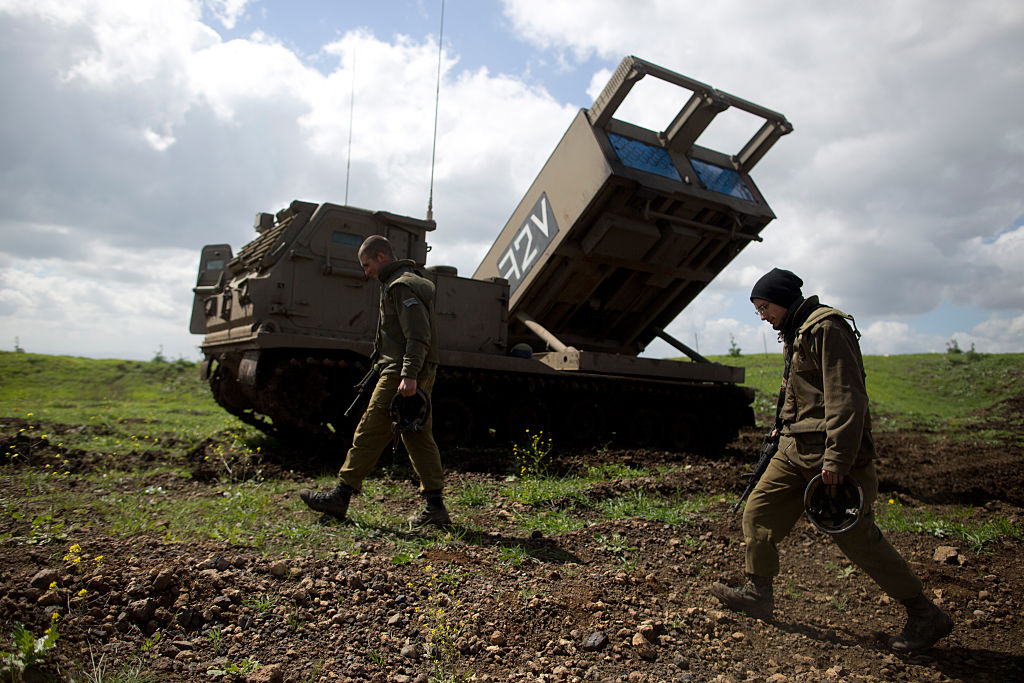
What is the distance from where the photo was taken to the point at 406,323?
402cm

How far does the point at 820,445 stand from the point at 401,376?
2427mm

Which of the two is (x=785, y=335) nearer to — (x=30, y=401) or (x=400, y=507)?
(x=400, y=507)

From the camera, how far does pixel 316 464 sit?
248 inches

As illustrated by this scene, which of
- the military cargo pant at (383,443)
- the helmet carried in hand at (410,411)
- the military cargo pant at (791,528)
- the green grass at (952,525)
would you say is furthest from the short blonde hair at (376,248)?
the green grass at (952,525)

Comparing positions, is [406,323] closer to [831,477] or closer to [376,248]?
[376,248]

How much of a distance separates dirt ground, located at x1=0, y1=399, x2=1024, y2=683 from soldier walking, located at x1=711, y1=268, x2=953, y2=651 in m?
0.17

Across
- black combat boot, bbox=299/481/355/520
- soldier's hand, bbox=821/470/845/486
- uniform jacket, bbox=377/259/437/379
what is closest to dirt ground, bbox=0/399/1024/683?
black combat boot, bbox=299/481/355/520

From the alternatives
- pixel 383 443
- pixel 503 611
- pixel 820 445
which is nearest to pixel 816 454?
pixel 820 445

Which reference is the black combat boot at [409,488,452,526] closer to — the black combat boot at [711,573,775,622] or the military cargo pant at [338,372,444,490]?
the military cargo pant at [338,372,444,490]

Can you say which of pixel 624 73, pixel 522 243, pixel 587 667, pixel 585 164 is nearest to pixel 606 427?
pixel 522 243

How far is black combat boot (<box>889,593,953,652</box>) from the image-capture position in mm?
2828

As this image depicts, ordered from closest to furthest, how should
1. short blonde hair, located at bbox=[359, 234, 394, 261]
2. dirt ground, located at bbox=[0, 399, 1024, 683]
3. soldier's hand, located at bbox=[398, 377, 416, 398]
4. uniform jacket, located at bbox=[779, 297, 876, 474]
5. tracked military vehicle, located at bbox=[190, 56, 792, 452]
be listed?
dirt ground, located at bbox=[0, 399, 1024, 683], uniform jacket, located at bbox=[779, 297, 876, 474], soldier's hand, located at bbox=[398, 377, 416, 398], short blonde hair, located at bbox=[359, 234, 394, 261], tracked military vehicle, located at bbox=[190, 56, 792, 452]

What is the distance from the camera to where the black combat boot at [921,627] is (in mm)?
2828

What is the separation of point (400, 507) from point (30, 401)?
1006 centimetres
